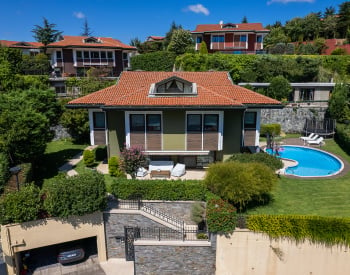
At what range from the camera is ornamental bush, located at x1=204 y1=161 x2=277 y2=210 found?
635 inches

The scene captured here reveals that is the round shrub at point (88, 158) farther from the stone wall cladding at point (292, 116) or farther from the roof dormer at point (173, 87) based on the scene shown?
the stone wall cladding at point (292, 116)

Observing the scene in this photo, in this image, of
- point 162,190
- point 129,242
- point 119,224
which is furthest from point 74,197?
point 162,190

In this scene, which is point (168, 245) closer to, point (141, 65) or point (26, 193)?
point (26, 193)

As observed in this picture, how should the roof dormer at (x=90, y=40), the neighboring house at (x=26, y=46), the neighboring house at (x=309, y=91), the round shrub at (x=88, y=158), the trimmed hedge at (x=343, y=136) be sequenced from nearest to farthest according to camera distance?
1. the round shrub at (x=88, y=158)
2. the trimmed hedge at (x=343, y=136)
3. the neighboring house at (x=309, y=91)
4. the roof dormer at (x=90, y=40)
5. the neighboring house at (x=26, y=46)

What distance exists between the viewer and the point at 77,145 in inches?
1256

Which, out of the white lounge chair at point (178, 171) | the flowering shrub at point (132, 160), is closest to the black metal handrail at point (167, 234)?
the flowering shrub at point (132, 160)

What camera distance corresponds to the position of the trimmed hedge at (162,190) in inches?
692

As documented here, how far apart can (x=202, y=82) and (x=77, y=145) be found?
646 inches

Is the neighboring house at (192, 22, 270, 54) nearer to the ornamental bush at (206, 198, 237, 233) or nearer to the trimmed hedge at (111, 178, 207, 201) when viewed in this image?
the trimmed hedge at (111, 178, 207, 201)

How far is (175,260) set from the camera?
1627 centimetres

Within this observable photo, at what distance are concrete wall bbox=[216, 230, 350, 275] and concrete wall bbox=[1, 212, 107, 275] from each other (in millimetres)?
7588

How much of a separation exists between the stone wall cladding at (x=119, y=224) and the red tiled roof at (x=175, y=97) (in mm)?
7750

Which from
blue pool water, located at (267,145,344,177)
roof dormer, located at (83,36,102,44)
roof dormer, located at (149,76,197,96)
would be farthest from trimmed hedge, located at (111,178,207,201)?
roof dormer, located at (83,36,102,44)

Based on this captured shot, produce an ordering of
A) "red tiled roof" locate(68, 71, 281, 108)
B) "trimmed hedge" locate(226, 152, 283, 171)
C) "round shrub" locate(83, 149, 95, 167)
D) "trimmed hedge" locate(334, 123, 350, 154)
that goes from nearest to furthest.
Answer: "trimmed hedge" locate(226, 152, 283, 171) < "red tiled roof" locate(68, 71, 281, 108) < "round shrub" locate(83, 149, 95, 167) < "trimmed hedge" locate(334, 123, 350, 154)
